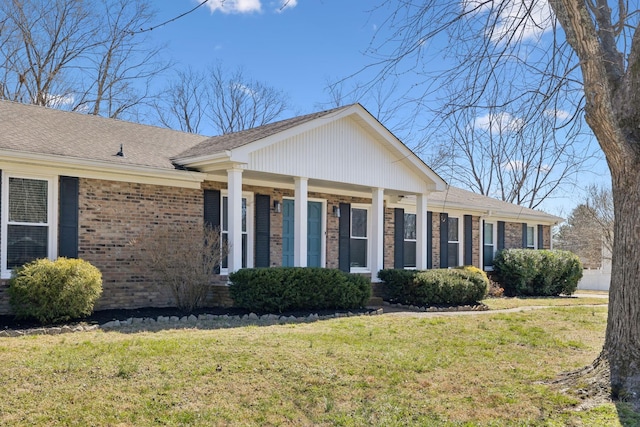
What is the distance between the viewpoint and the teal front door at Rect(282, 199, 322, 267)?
48.8 ft

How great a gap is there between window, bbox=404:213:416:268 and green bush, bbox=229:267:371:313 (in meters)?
5.91

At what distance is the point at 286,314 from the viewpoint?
37.0 feet

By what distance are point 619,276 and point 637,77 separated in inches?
84.3

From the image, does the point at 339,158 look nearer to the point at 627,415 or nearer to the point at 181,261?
the point at 181,261

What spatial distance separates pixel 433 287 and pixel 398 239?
3.86 meters

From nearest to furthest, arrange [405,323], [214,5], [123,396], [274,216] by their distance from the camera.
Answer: [123,396] → [214,5] → [405,323] → [274,216]

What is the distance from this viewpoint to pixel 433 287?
14008 millimetres

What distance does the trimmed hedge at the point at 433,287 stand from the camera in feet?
46.1

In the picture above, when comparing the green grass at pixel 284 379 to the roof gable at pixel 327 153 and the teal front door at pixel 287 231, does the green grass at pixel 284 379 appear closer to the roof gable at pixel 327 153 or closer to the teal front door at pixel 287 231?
the roof gable at pixel 327 153

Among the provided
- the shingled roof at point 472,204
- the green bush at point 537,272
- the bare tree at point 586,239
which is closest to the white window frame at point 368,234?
the shingled roof at point 472,204

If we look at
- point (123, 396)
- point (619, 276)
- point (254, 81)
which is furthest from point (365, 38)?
point (254, 81)

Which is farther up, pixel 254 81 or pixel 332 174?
pixel 254 81

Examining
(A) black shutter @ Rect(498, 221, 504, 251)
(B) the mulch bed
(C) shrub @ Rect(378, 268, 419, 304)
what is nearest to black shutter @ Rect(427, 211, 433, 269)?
(A) black shutter @ Rect(498, 221, 504, 251)

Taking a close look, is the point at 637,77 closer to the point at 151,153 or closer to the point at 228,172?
the point at 228,172
